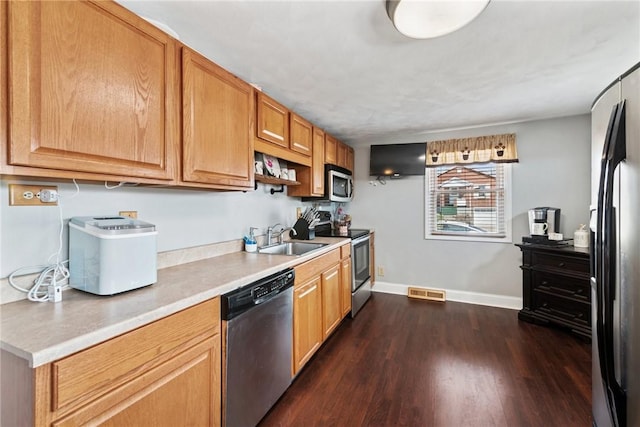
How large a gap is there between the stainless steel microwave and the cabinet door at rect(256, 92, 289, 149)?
0.92 metres

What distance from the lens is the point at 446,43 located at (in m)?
1.64

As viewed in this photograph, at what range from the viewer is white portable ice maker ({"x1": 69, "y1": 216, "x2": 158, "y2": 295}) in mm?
1091

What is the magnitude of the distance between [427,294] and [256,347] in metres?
2.89

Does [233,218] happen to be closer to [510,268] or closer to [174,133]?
[174,133]

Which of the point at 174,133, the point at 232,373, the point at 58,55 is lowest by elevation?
the point at 232,373

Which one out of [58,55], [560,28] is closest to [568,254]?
[560,28]

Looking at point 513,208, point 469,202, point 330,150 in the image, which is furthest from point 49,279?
point 513,208

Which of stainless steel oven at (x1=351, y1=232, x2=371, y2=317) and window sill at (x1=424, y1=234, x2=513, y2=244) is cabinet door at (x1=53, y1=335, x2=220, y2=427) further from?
window sill at (x1=424, y1=234, x2=513, y2=244)

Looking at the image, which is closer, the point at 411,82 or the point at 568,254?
the point at 411,82

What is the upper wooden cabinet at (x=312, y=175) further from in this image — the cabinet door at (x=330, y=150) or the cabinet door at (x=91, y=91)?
the cabinet door at (x=91, y=91)

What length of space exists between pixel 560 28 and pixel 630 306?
1487 millimetres

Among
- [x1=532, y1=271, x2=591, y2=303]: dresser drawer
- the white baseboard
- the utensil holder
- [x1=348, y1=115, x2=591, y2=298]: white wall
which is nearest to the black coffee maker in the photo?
[x1=348, y1=115, x2=591, y2=298]: white wall

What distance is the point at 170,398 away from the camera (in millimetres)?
1043

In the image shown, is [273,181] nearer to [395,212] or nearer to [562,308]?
[395,212]
